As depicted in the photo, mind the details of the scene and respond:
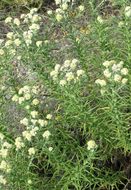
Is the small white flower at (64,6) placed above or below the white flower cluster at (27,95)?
above

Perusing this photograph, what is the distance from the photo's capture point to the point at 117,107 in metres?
3.43

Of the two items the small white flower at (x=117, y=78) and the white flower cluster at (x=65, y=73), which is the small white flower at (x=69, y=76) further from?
the small white flower at (x=117, y=78)

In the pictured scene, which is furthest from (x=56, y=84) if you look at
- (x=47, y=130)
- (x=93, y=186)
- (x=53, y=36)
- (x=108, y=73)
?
(x=53, y=36)

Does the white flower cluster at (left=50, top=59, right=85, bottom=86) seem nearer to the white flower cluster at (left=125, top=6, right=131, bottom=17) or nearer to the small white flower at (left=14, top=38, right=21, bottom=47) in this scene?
the small white flower at (left=14, top=38, right=21, bottom=47)

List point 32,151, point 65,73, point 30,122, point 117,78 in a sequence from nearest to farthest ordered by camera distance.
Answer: point 117,78 → point 32,151 → point 65,73 → point 30,122

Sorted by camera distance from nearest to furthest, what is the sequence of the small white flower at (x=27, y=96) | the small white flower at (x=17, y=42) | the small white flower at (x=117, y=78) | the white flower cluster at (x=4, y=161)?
the small white flower at (x=117, y=78), the white flower cluster at (x=4, y=161), the small white flower at (x=27, y=96), the small white flower at (x=17, y=42)

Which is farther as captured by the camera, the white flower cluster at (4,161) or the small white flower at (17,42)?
the small white flower at (17,42)

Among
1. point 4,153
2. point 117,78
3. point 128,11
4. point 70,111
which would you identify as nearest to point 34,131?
point 4,153

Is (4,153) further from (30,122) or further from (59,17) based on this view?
(59,17)

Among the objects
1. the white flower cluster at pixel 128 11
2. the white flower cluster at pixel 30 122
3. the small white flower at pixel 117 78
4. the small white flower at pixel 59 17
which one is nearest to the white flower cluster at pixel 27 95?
the white flower cluster at pixel 30 122

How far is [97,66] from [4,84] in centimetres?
78

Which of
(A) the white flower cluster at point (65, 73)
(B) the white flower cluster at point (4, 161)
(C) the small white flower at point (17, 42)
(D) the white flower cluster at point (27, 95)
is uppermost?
(C) the small white flower at point (17, 42)

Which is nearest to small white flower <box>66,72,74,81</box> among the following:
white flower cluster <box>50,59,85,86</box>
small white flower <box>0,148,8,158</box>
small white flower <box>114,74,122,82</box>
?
white flower cluster <box>50,59,85,86</box>

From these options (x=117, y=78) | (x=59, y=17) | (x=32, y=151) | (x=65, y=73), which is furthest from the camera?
(x=59, y=17)
